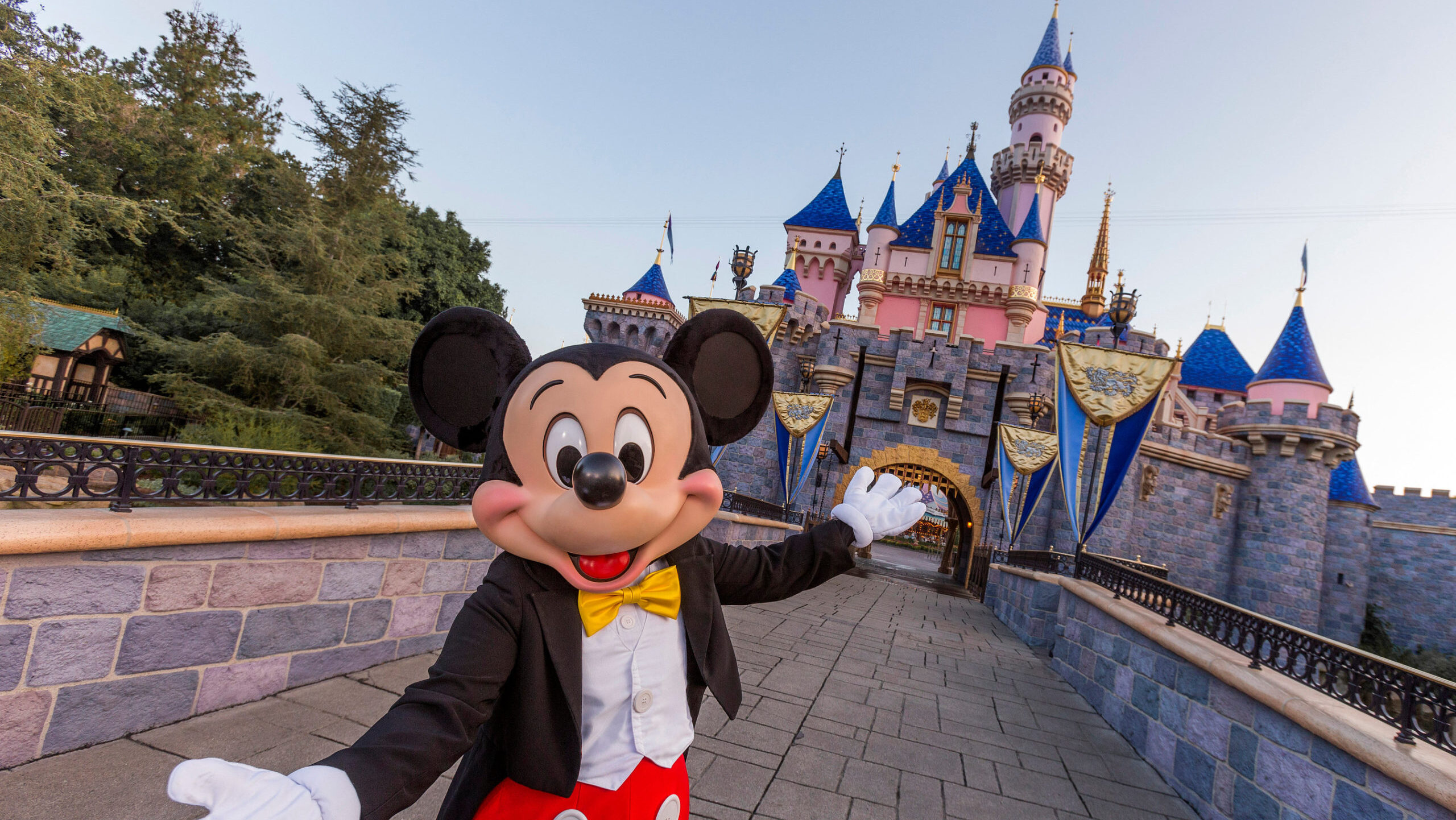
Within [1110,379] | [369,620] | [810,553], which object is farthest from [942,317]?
[810,553]

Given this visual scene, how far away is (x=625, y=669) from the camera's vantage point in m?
1.69

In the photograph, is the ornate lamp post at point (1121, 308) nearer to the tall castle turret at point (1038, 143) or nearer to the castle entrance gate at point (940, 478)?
the castle entrance gate at point (940, 478)

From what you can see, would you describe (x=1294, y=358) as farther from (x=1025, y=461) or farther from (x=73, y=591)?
(x=73, y=591)

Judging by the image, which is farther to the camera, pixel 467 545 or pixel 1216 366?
pixel 1216 366

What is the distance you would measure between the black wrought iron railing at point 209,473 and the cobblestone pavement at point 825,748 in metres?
1.10

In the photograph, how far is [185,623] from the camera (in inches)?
118

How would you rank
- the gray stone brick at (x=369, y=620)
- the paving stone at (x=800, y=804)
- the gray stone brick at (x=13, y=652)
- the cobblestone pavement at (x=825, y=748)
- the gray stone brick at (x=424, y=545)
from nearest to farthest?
the gray stone brick at (x=13, y=652), the cobblestone pavement at (x=825, y=748), the paving stone at (x=800, y=804), the gray stone brick at (x=369, y=620), the gray stone brick at (x=424, y=545)

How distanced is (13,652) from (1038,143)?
1203 inches

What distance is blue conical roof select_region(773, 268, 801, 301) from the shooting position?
64.4ft

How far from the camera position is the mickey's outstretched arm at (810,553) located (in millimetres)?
2176

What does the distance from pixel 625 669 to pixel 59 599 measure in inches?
103

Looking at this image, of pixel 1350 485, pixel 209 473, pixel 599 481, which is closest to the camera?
pixel 599 481

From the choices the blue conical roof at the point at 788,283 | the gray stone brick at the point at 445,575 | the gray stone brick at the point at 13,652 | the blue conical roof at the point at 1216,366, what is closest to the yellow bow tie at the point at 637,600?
the gray stone brick at the point at 13,652

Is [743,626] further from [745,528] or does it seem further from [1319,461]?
[1319,461]
